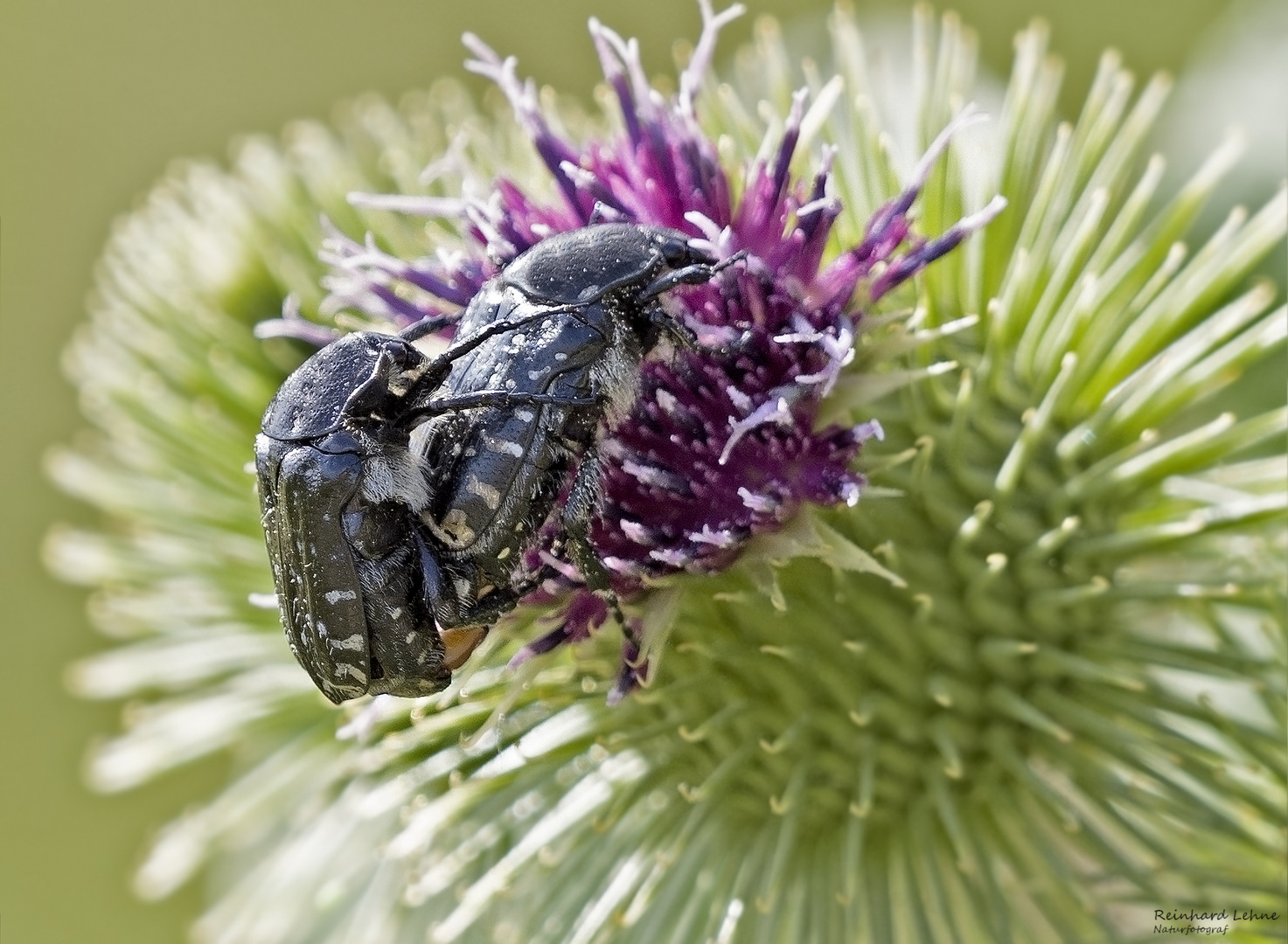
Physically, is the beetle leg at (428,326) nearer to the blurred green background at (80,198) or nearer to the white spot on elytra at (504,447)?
the white spot on elytra at (504,447)

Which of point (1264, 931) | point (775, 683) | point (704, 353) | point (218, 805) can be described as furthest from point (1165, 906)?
point (218, 805)

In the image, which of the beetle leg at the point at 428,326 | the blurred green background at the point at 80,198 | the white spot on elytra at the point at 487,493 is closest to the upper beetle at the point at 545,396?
the white spot on elytra at the point at 487,493

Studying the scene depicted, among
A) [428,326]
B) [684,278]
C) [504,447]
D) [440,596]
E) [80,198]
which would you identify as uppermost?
[80,198]

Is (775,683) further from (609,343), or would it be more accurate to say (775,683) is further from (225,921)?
(225,921)

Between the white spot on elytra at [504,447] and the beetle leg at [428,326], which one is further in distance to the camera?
the beetle leg at [428,326]

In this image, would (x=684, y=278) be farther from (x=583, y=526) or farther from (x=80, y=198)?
(x=80, y=198)

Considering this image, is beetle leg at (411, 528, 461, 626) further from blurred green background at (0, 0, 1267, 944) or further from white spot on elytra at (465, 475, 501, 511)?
blurred green background at (0, 0, 1267, 944)

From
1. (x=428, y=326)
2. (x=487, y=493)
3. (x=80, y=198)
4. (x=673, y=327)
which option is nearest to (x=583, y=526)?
(x=487, y=493)
